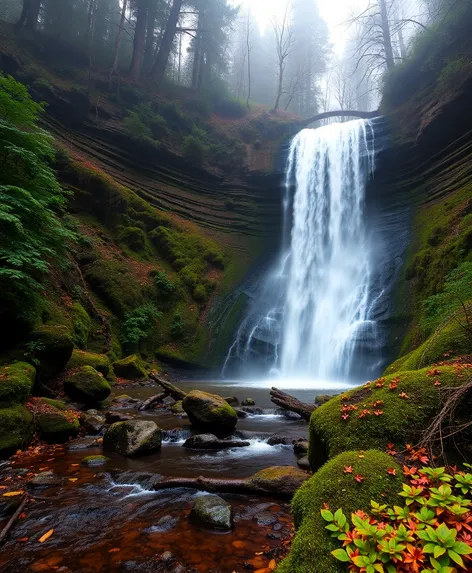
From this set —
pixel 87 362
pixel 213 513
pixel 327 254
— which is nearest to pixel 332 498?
pixel 213 513

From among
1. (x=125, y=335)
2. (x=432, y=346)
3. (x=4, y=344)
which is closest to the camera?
(x=432, y=346)

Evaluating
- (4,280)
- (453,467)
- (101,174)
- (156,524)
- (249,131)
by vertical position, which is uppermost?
(249,131)

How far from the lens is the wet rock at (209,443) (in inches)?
228

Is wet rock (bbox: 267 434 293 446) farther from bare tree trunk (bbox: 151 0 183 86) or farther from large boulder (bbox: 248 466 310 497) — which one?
bare tree trunk (bbox: 151 0 183 86)

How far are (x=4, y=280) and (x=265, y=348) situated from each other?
42.0 ft

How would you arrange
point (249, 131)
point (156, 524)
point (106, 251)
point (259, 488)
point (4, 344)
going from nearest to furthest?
point (156, 524) → point (259, 488) → point (4, 344) → point (106, 251) → point (249, 131)

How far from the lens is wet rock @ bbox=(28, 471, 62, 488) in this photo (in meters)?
3.96

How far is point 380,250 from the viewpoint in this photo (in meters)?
19.5

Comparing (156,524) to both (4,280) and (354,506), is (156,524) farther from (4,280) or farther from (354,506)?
(4,280)

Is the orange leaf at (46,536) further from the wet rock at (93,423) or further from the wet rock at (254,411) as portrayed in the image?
the wet rock at (254,411)

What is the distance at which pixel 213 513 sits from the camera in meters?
3.30

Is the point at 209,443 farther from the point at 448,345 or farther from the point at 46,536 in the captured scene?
the point at 448,345

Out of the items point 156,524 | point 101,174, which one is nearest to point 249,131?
point 101,174

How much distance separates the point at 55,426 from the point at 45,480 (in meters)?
1.71
